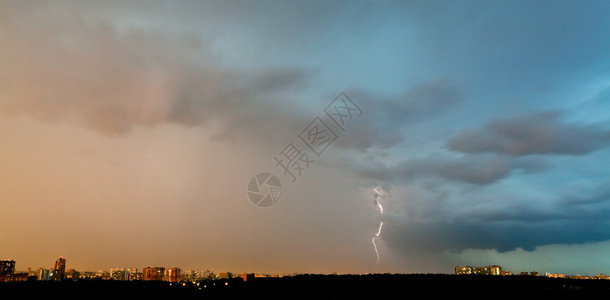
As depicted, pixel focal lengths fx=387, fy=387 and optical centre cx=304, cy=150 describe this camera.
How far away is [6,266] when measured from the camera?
172250mm

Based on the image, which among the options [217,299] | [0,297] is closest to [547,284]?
[217,299]

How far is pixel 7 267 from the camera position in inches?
6796

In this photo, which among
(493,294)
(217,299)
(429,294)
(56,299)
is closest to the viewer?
(493,294)

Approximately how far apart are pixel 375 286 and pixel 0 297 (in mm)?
88938

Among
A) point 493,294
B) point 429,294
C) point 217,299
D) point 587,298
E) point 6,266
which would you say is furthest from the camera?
Result: point 6,266

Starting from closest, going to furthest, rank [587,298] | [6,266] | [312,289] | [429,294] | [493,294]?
1. [587,298]
2. [493,294]
3. [429,294]
4. [312,289]
5. [6,266]

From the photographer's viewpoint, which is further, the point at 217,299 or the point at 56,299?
the point at 217,299

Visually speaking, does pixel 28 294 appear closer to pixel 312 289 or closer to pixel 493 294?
pixel 312 289

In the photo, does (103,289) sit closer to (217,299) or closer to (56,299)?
(56,299)

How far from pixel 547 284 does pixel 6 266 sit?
209 m

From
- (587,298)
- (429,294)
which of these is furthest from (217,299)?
(587,298)

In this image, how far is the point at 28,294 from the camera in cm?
9725

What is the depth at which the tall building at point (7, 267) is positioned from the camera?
559 ft

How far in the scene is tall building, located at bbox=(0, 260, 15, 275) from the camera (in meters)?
170
